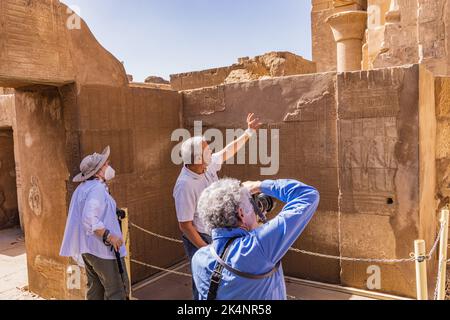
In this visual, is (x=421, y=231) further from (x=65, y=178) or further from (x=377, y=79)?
(x=65, y=178)

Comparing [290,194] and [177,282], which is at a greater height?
[290,194]

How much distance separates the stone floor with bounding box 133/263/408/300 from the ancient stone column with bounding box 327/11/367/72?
221 inches

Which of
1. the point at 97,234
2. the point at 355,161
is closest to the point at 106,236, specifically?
the point at 97,234

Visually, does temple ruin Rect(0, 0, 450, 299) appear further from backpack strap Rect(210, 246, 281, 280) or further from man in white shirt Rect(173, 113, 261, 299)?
backpack strap Rect(210, 246, 281, 280)

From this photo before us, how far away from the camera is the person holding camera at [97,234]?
302 centimetres

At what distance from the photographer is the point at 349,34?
28.1ft

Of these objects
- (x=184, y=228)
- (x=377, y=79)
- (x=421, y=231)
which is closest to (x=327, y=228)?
(x=421, y=231)

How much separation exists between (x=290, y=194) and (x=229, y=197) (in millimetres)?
301

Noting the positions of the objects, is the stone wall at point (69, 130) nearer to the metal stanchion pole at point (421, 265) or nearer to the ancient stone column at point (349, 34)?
the metal stanchion pole at point (421, 265)

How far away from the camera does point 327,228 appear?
4527 millimetres

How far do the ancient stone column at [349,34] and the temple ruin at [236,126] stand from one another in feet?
12.9

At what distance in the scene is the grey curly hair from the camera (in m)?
1.74

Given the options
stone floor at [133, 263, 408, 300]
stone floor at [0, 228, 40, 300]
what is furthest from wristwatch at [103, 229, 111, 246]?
stone floor at [0, 228, 40, 300]

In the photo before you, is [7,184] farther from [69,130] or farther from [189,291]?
[189,291]
